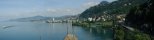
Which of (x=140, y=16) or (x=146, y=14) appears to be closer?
(x=146, y=14)

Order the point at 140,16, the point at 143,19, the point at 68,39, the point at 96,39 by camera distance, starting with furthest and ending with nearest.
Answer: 1. the point at 140,16
2. the point at 143,19
3. the point at 96,39
4. the point at 68,39

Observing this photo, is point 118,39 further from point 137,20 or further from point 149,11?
point 137,20

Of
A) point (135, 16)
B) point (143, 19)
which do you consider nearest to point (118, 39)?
point (143, 19)

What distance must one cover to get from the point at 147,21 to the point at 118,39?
23.7m

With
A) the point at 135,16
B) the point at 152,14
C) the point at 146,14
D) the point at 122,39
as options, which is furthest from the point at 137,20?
the point at 122,39

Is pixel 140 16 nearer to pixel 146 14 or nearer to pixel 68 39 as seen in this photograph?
pixel 146 14

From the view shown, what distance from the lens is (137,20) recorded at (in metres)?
64.5

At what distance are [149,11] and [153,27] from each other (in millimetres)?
4899

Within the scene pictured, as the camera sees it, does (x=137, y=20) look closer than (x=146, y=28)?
No

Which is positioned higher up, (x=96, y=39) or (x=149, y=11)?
(x=149, y=11)

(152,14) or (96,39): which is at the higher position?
(152,14)

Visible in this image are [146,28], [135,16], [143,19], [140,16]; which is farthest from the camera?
[135,16]

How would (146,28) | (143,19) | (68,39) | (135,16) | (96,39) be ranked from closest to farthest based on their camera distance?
(68,39) → (96,39) → (146,28) → (143,19) → (135,16)

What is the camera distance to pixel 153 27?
156 feet
